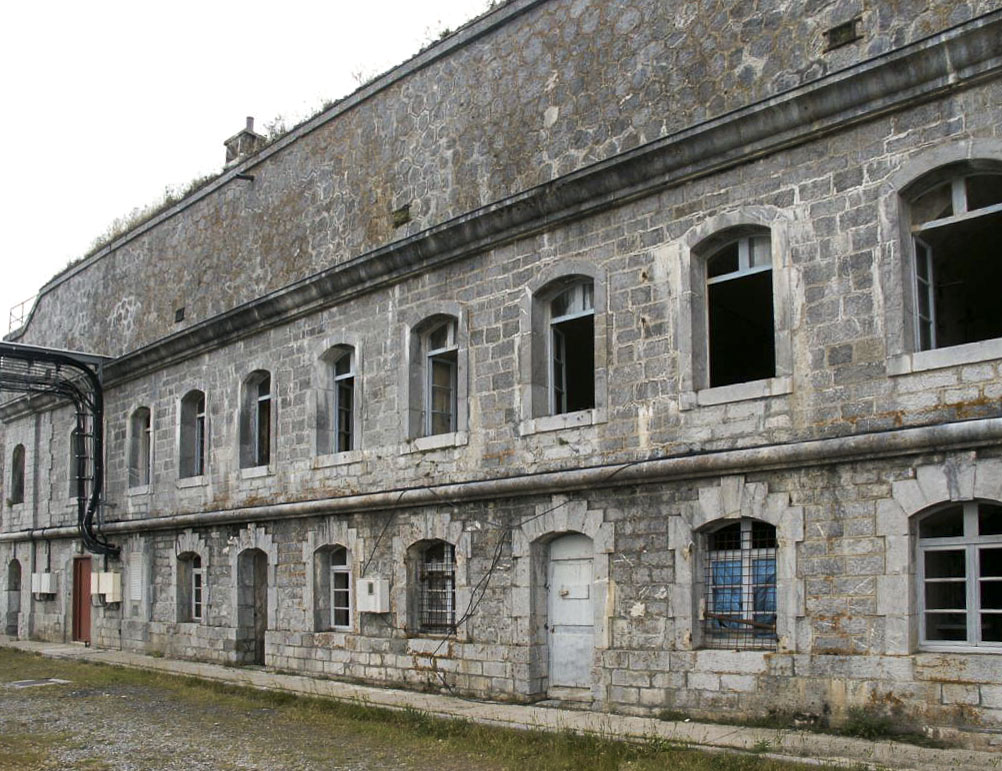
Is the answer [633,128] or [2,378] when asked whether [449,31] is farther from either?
[2,378]

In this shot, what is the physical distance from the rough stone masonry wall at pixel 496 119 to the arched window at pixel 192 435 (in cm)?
141

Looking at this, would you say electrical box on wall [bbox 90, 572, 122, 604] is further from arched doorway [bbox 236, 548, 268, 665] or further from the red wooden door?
arched doorway [bbox 236, 548, 268, 665]

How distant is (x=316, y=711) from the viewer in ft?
42.1

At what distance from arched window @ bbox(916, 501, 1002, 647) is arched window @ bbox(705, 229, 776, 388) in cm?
269

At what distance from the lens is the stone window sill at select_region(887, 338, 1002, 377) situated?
30.9ft

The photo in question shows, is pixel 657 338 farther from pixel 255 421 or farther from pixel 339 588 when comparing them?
pixel 255 421

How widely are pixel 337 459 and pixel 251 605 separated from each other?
11.8 feet

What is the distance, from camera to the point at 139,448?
2231 centimetres

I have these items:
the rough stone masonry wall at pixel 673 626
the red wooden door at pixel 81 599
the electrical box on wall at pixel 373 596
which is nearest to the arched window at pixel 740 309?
the rough stone masonry wall at pixel 673 626

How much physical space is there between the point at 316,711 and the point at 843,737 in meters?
5.94

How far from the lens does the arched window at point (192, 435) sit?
2053 cm

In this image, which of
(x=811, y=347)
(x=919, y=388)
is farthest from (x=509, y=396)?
(x=919, y=388)

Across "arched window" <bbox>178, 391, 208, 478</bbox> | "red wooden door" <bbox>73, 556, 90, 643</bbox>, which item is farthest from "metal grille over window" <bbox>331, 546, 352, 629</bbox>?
"red wooden door" <bbox>73, 556, 90, 643</bbox>

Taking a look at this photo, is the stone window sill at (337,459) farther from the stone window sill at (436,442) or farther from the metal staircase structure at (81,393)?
the metal staircase structure at (81,393)
